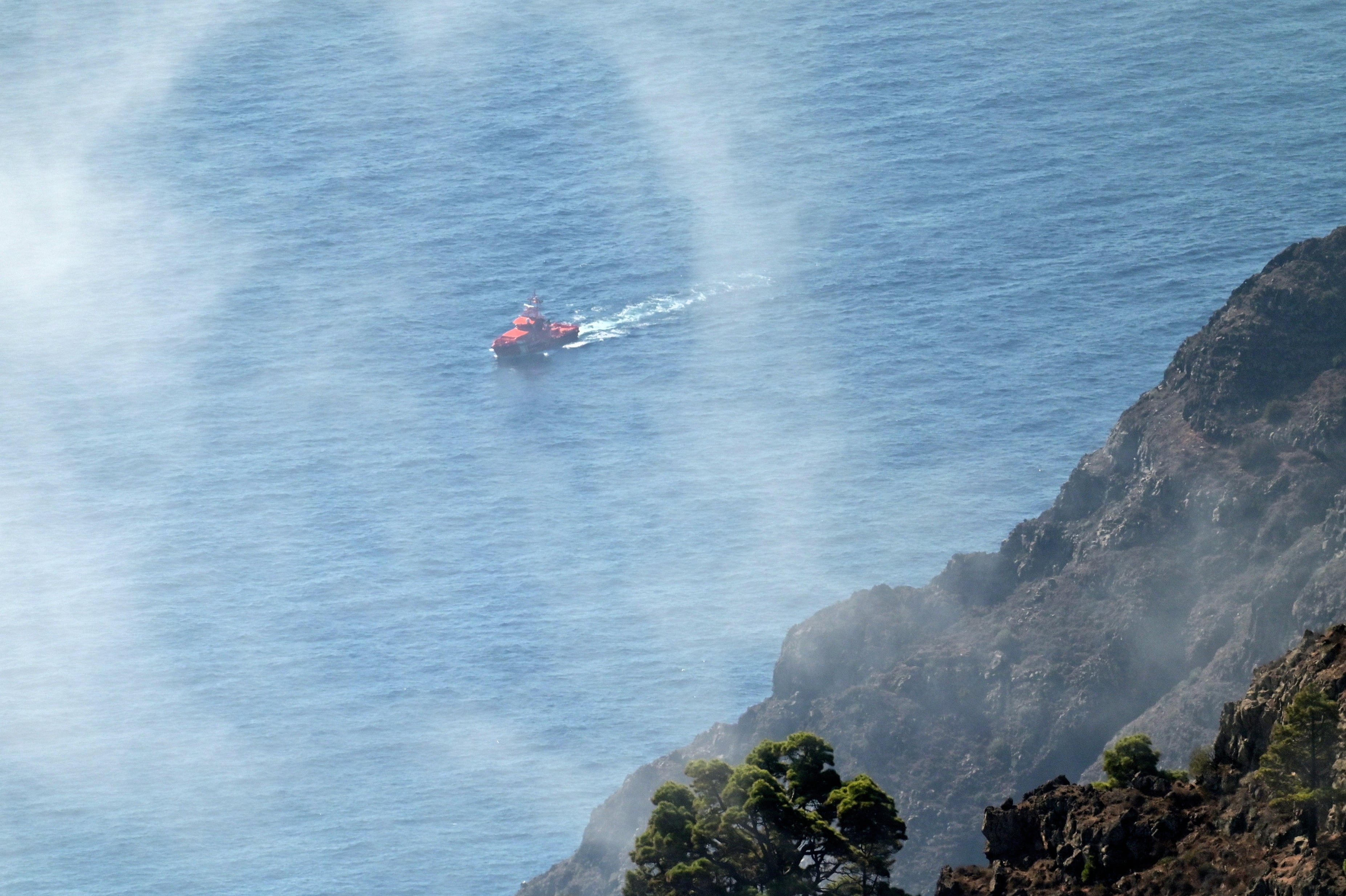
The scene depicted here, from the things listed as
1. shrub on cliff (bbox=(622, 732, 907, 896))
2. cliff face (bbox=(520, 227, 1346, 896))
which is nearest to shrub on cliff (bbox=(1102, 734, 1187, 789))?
shrub on cliff (bbox=(622, 732, 907, 896))

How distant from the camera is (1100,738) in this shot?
563 ft

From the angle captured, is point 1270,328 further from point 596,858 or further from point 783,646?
point 596,858

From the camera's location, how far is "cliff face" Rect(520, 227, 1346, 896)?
552 feet

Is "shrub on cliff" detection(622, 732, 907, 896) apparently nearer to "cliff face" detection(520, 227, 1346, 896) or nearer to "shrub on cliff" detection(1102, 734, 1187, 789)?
"shrub on cliff" detection(1102, 734, 1187, 789)

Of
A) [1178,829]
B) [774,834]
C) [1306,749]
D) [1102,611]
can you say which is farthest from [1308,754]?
[1102,611]

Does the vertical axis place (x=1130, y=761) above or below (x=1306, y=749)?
below

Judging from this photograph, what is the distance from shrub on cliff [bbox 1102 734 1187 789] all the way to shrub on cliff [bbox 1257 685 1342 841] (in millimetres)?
16942

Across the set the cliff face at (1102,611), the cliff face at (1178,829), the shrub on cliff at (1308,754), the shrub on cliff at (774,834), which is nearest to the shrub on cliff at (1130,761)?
the cliff face at (1178,829)

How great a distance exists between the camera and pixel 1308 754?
100312mm

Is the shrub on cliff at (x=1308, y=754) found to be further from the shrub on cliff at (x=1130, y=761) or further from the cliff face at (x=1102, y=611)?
the cliff face at (x=1102, y=611)

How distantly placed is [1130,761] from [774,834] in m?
19.1

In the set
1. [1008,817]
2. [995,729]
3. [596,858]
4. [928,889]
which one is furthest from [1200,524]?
[1008,817]

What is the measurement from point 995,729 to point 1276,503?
87.7 feet

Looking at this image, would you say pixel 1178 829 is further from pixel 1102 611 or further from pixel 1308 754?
pixel 1102 611
